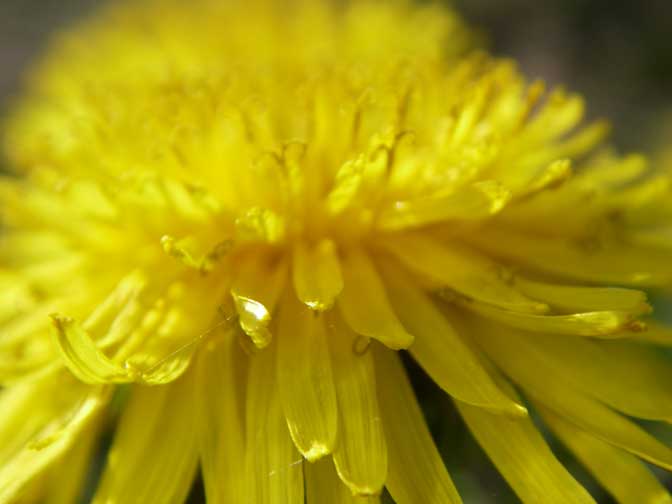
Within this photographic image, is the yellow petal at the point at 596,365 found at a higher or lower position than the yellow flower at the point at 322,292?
lower

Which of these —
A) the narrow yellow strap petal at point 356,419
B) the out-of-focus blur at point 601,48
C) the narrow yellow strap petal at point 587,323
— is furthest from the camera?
the out-of-focus blur at point 601,48

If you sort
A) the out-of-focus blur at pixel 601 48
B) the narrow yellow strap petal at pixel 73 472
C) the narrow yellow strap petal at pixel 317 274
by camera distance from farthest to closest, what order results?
the out-of-focus blur at pixel 601 48
the narrow yellow strap petal at pixel 73 472
the narrow yellow strap petal at pixel 317 274

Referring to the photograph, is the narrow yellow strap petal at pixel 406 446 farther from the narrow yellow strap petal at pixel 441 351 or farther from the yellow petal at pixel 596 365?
the yellow petal at pixel 596 365

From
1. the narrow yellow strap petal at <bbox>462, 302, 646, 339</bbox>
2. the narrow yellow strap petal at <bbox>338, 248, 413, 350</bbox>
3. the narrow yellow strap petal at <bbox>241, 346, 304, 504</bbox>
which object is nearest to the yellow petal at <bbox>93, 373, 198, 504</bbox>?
the narrow yellow strap petal at <bbox>241, 346, 304, 504</bbox>

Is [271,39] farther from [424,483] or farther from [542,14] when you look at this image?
[424,483]

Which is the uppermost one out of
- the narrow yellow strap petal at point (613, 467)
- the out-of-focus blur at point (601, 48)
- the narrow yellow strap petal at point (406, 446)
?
the narrow yellow strap petal at point (406, 446)

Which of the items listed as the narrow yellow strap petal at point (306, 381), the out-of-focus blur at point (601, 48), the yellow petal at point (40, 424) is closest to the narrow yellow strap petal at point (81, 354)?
the yellow petal at point (40, 424)

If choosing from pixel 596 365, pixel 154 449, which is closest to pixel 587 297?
A: pixel 596 365
